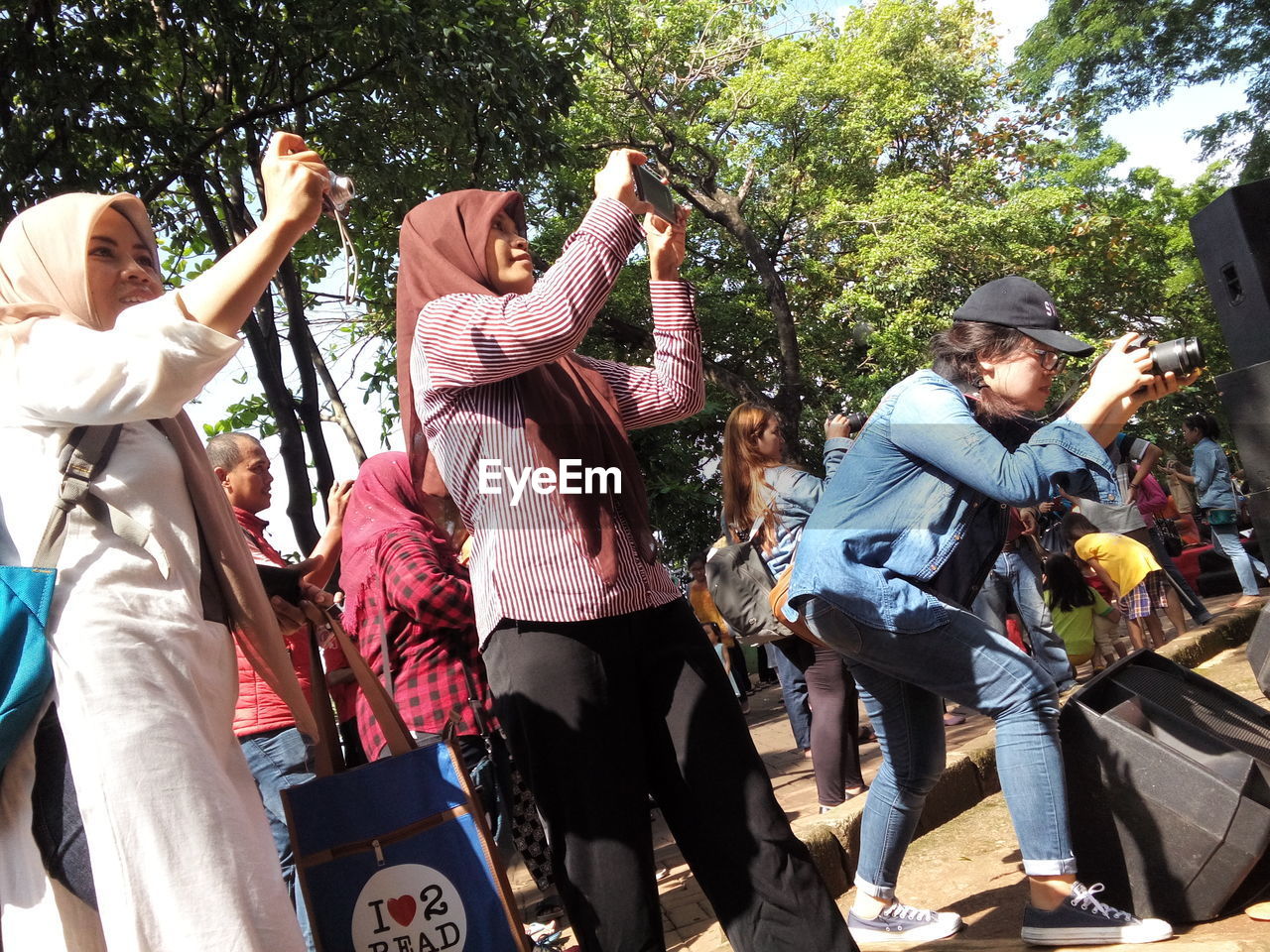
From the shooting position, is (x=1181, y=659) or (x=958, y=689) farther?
(x=1181, y=659)

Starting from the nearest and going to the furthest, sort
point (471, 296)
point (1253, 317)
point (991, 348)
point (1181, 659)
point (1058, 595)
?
1. point (471, 296)
2. point (991, 348)
3. point (1253, 317)
4. point (1181, 659)
5. point (1058, 595)

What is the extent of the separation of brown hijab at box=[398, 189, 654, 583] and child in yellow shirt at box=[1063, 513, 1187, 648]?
619cm

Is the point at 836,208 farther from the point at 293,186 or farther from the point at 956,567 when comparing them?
the point at 293,186

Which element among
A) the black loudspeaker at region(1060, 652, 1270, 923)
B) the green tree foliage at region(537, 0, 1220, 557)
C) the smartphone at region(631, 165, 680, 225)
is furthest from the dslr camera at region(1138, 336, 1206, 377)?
the green tree foliage at region(537, 0, 1220, 557)

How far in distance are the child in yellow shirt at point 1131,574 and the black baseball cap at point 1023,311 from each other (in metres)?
5.08

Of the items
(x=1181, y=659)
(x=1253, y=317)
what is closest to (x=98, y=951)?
(x=1253, y=317)

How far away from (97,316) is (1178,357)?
7.90ft

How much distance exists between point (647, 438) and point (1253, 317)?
1315 cm

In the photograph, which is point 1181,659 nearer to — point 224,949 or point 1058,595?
point 1058,595

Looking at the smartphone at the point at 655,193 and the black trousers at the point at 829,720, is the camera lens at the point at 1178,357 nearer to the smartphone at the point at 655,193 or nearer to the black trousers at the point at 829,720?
the smartphone at the point at 655,193

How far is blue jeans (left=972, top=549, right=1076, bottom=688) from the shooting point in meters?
6.81

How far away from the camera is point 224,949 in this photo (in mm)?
1829

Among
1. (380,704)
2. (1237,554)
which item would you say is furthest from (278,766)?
(1237,554)

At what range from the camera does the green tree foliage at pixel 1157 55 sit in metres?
16.6
